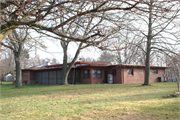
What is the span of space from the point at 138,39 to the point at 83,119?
1311cm

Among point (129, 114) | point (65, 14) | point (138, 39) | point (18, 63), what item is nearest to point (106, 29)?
point (65, 14)

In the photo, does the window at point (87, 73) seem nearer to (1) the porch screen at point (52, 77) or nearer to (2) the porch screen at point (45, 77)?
(1) the porch screen at point (52, 77)

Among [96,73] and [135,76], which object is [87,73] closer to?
[96,73]

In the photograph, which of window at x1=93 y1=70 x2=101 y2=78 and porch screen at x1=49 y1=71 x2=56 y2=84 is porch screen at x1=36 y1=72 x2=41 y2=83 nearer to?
porch screen at x1=49 y1=71 x2=56 y2=84

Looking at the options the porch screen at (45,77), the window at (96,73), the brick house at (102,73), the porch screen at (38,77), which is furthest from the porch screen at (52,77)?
the window at (96,73)

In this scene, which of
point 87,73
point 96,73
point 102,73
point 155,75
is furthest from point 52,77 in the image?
point 155,75

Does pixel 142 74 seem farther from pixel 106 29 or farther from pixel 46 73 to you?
pixel 106 29

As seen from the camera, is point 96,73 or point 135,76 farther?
point 135,76

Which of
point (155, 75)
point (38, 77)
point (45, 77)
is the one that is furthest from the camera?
point (38, 77)

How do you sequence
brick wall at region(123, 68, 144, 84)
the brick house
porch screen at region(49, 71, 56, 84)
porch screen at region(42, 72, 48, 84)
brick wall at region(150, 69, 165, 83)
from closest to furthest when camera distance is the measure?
the brick house < brick wall at region(123, 68, 144, 84) < brick wall at region(150, 69, 165, 83) < porch screen at region(49, 71, 56, 84) < porch screen at region(42, 72, 48, 84)

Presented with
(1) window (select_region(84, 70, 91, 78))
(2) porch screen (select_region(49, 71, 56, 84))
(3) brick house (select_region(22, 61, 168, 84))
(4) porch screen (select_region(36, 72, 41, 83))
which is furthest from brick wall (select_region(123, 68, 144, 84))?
(4) porch screen (select_region(36, 72, 41, 83))

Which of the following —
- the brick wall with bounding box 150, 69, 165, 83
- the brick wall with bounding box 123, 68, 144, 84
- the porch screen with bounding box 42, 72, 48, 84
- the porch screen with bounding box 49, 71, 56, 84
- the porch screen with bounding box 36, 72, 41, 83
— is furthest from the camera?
the porch screen with bounding box 36, 72, 41, 83

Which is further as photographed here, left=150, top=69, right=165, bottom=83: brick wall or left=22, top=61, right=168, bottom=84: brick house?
left=150, top=69, right=165, bottom=83: brick wall

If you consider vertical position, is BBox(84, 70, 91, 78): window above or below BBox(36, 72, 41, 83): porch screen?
above
